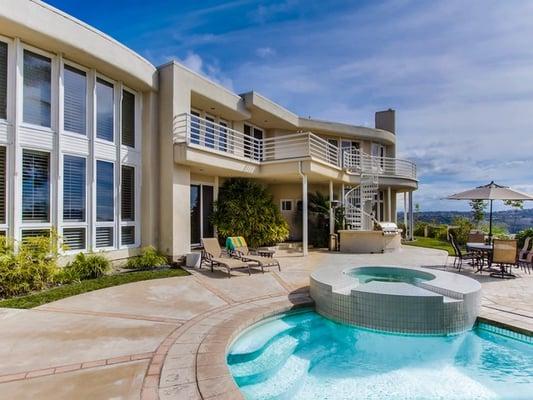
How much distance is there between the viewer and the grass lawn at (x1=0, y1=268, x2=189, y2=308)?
700 centimetres

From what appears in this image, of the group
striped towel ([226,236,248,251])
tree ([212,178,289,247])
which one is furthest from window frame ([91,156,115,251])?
tree ([212,178,289,247])

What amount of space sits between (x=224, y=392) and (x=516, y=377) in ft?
14.8

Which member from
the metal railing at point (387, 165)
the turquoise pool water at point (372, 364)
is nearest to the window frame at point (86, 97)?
the turquoise pool water at point (372, 364)

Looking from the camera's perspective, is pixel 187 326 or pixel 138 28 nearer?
pixel 187 326

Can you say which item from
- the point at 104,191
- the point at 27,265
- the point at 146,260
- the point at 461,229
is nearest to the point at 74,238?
the point at 104,191

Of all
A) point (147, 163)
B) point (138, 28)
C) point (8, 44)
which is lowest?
point (147, 163)

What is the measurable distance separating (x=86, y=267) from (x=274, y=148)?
10.5 m

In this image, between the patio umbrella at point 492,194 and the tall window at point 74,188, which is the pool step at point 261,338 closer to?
the tall window at point 74,188

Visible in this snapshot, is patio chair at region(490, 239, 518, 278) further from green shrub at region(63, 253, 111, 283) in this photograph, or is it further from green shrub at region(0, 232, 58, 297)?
green shrub at region(0, 232, 58, 297)

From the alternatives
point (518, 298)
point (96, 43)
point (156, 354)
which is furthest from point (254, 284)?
point (96, 43)

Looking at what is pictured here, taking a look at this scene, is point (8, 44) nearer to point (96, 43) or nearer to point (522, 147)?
point (96, 43)

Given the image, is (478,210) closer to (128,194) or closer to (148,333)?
(128,194)

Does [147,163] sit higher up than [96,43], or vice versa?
[96,43]

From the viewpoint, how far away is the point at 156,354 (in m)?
4.62
